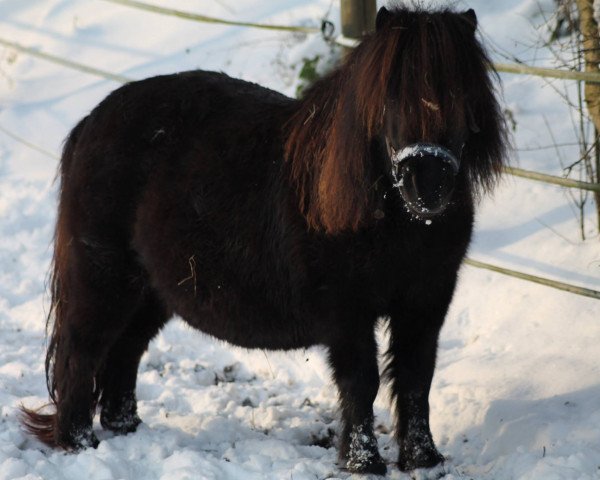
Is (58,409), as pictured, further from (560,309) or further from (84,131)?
(560,309)

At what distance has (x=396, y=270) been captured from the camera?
139 inches

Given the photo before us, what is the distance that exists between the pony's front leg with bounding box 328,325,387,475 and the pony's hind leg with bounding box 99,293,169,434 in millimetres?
1213

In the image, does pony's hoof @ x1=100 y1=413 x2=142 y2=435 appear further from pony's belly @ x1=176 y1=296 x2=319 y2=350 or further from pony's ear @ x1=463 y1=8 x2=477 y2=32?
pony's ear @ x1=463 y1=8 x2=477 y2=32

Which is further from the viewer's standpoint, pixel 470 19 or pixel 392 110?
pixel 470 19

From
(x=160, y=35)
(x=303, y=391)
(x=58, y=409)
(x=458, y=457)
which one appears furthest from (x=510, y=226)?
(x=160, y=35)

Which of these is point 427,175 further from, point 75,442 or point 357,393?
point 75,442

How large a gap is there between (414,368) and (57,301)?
1787 millimetres

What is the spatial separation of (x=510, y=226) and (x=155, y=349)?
248 cm

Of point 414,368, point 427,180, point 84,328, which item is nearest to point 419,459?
point 414,368

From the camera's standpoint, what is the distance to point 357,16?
564 centimetres

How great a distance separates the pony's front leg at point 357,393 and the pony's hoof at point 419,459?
0.15 metres

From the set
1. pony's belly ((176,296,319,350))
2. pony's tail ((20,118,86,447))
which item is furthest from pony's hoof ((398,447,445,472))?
pony's tail ((20,118,86,447))

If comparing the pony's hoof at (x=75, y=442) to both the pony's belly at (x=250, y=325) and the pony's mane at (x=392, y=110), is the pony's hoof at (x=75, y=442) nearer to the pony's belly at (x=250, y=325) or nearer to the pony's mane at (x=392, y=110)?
the pony's belly at (x=250, y=325)

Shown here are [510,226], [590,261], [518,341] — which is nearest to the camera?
[518,341]
